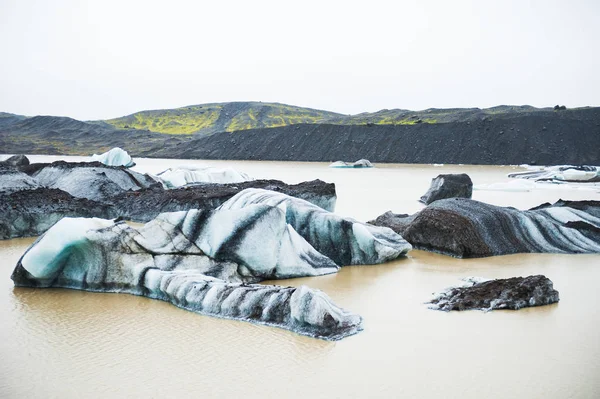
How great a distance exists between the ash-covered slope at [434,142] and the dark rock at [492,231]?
38.7 meters

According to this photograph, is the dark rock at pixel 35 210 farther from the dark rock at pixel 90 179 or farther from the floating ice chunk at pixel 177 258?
the floating ice chunk at pixel 177 258

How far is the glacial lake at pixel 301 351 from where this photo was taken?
4273 mm

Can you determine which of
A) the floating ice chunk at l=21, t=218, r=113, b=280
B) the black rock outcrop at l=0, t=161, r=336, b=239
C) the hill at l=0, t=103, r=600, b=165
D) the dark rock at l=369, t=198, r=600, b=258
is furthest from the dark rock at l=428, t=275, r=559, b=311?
the hill at l=0, t=103, r=600, b=165

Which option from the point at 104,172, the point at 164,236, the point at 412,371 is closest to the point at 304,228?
the point at 164,236

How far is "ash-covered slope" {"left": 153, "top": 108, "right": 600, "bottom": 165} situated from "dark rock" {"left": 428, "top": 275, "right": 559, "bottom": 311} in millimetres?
42666

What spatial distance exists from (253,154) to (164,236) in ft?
165

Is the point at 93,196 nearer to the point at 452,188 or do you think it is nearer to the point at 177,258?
the point at 177,258

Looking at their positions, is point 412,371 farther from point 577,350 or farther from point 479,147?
point 479,147

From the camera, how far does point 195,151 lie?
5878 cm

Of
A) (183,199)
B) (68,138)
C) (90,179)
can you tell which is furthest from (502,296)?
(68,138)

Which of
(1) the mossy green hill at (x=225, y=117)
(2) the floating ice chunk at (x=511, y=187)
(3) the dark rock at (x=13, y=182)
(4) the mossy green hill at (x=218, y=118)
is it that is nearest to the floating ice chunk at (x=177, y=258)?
(3) the dark rock at (x=13, y=182)

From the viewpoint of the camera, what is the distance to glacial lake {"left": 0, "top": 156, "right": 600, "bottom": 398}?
4273 mm

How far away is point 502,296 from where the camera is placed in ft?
20.5

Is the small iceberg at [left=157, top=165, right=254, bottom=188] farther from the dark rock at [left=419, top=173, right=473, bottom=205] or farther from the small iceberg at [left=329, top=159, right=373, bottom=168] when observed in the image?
the small iceberg at [left=329, top=159, right=373, bottom=168]
